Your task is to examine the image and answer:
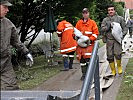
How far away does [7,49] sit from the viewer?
16.4 feet

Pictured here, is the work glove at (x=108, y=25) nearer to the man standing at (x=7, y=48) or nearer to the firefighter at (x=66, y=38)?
the firefighter at (x=66, y=38)

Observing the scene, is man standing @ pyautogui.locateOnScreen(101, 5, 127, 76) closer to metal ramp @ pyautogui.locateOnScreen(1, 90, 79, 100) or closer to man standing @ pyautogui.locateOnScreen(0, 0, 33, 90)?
man standing @ pyautogui.locateOnScreen(0, 0, 33, 90)

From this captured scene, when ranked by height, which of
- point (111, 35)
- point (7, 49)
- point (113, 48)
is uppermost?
point (7, 49)

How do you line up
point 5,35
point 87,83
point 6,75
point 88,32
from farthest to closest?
point 88,32
point 6,75
point 5,35
point 87,83

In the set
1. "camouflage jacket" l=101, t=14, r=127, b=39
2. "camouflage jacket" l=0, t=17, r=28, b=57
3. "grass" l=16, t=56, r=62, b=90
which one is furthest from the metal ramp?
"camouflage jacket" l=101, t=14, r=127, b=39

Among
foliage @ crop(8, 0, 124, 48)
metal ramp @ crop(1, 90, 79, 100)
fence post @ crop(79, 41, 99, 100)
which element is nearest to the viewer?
fence post @ crop(79, 41, 99, 100)

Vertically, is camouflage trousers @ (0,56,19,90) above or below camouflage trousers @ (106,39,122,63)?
above

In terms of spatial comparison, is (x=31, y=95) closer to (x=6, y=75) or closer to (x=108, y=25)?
(x=6, y=75)

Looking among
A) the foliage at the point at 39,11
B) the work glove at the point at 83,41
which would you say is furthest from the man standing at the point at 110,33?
the foliage at the point at 39,11

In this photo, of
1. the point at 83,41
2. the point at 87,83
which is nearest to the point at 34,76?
the point at 83,41

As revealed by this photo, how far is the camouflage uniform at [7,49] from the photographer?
4.91 meters

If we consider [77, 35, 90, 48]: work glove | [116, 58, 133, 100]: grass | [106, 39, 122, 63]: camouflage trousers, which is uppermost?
[77, 35, 90, 48]: work glove

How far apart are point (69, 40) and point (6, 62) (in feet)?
20.7

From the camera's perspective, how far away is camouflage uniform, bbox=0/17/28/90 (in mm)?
4914
